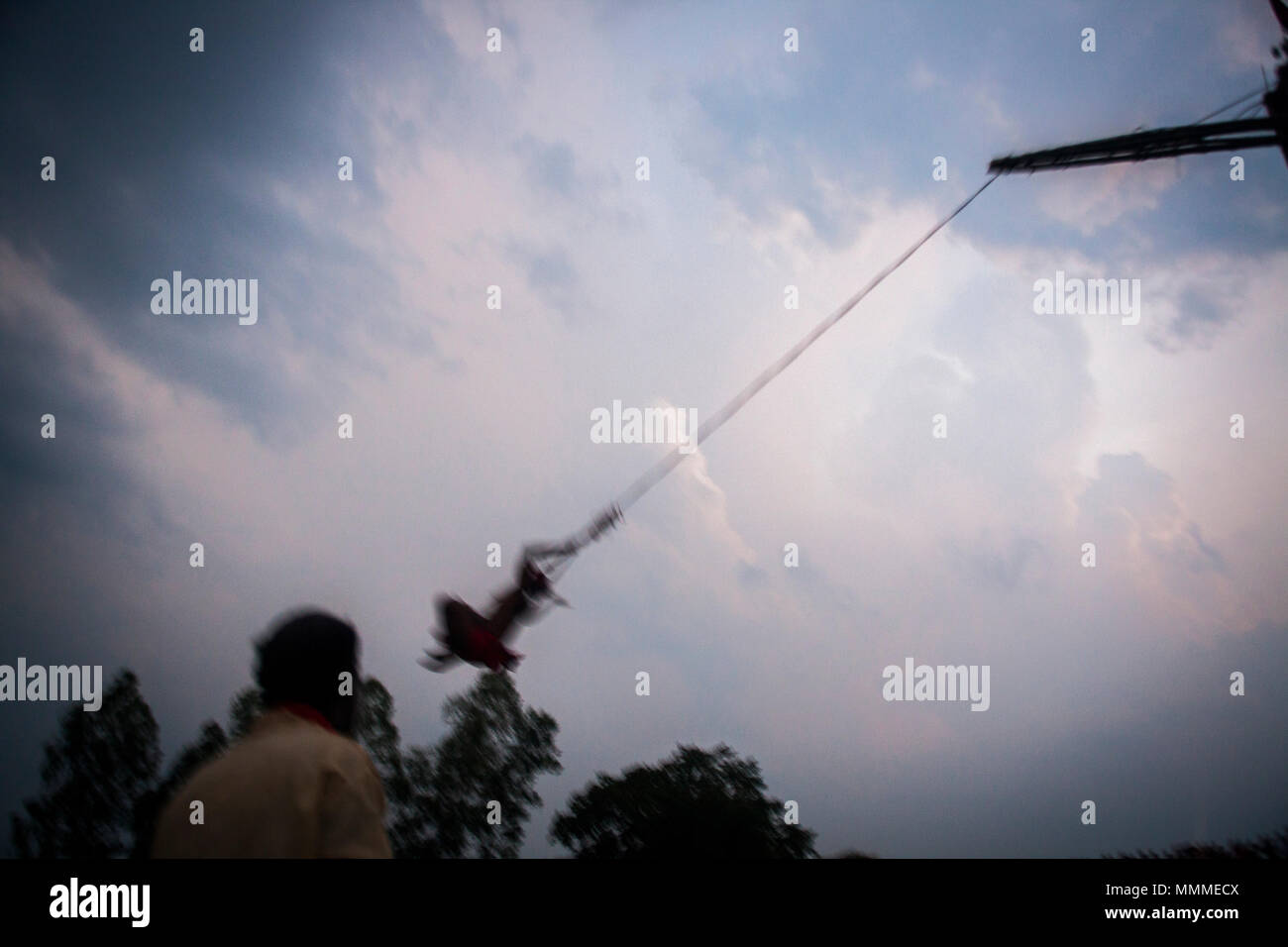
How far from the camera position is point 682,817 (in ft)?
84.6

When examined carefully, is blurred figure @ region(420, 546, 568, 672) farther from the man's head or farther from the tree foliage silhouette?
the tree foliage silhouette

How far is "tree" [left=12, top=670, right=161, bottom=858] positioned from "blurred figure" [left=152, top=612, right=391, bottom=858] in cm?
2743

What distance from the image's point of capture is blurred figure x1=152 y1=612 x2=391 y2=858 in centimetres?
170

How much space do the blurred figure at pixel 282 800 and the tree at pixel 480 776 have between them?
20977 mm

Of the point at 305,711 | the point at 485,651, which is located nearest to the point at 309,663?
the point at 305,711

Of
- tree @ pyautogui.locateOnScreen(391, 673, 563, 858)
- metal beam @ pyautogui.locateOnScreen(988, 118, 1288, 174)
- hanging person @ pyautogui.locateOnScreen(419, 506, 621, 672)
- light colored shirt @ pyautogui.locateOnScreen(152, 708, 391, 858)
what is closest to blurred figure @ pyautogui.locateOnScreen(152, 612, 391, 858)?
light colored shirt @ pyautogui.locateOnScreen(152, 708, 391, 858)

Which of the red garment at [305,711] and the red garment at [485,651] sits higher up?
the red garment at [305,711]

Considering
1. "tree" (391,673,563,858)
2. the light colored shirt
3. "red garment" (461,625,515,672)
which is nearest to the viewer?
the light colored shirt

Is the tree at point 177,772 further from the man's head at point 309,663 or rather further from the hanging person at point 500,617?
the man's head at point 309,663

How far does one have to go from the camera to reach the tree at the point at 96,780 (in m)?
22.6

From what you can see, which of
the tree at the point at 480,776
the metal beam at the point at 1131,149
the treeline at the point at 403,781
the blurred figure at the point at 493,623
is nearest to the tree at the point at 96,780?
the treeline at the point at 403,781
